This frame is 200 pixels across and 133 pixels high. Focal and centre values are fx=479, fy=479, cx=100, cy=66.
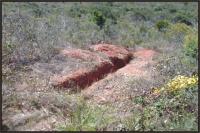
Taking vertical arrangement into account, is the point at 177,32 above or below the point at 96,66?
above

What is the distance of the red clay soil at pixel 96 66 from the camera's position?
10.4m

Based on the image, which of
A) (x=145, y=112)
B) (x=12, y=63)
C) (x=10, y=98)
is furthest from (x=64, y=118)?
(x=12, y=63)

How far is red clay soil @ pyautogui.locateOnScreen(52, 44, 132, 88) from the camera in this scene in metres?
10.4

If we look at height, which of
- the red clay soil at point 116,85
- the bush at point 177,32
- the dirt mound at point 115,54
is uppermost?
the bush at point 177,32

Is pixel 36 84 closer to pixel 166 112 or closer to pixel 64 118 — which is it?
pixel 64 118

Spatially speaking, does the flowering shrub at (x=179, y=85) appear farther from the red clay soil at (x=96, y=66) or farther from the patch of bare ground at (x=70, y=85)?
the red clay soil at (x=96, y=66)

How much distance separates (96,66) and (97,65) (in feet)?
0.30

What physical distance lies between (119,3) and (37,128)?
2691cm

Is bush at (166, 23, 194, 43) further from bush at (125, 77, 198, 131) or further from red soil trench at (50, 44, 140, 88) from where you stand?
bush at (125, 77, 198, 131)

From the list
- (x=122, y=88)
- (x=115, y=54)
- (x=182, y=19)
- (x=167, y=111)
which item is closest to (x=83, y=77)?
(x=122, y=88)

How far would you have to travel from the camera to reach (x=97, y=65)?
39.9 feet

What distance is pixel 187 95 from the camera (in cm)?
810

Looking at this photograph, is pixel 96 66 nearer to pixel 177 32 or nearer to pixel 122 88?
pixel 122 88

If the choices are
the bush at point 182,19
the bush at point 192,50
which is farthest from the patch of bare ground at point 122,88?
the bush at point 182,19
